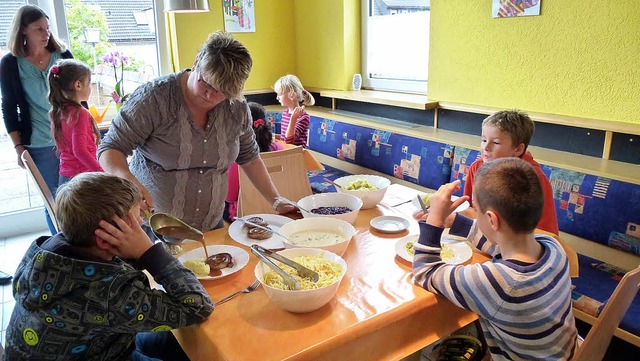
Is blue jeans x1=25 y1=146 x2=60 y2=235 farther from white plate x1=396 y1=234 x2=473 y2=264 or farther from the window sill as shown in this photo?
white plate x1=396 y1=234 x2=473 y2=264

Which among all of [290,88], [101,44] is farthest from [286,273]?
[101,44]

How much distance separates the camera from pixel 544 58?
2.69 m

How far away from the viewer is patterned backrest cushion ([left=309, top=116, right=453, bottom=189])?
121 inches

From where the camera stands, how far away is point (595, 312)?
1.87 metres

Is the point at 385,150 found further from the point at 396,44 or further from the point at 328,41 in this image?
the point at 328,41

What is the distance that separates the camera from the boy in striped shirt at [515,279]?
117 centimetres

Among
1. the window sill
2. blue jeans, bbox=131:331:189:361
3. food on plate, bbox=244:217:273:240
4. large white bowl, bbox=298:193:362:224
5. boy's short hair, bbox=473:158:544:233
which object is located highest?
the window sill

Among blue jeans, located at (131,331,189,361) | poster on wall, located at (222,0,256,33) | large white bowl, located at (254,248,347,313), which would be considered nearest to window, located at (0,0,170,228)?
poster on wall, located at (222,0,256,33)

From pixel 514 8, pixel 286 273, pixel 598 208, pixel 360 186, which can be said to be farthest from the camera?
pixel 514 8

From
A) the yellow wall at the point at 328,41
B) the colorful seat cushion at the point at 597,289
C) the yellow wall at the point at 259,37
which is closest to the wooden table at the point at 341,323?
the colorful seat cushion at the point at 597,289

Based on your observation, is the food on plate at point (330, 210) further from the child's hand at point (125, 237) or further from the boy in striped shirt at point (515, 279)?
the child's hand at point (125, 237)

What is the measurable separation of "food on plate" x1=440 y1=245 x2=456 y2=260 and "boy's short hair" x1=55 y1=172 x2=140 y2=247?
0.95 meters

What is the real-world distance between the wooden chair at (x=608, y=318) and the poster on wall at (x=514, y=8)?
6.42ft

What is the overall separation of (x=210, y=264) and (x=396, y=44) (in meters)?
2.95
